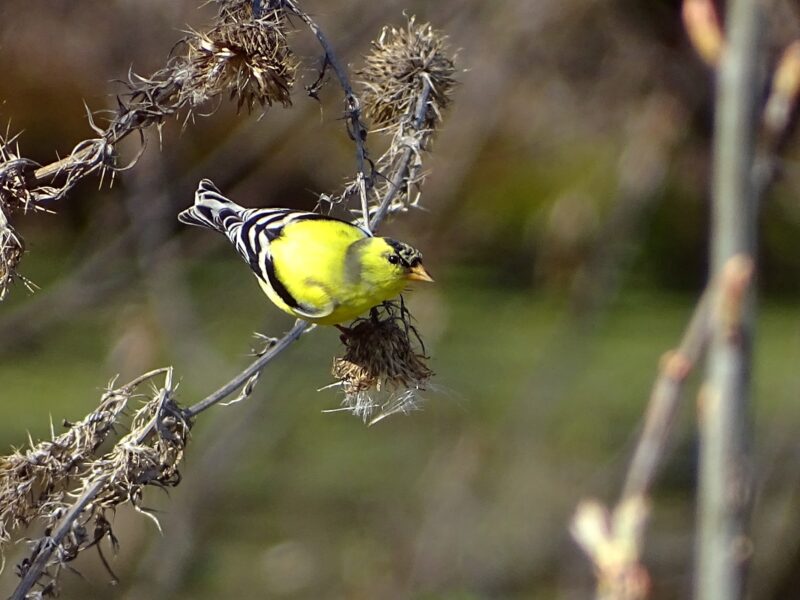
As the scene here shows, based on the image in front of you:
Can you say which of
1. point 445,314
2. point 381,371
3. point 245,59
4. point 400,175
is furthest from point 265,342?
point 445,314

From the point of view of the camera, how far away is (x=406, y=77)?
1.95 metres

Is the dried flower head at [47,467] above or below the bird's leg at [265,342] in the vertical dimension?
below

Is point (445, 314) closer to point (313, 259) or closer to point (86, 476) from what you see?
point (313, 259)

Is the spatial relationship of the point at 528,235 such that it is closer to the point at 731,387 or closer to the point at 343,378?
the point at 343,378

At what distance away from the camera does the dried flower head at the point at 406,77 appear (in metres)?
1.95

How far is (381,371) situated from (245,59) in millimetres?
533

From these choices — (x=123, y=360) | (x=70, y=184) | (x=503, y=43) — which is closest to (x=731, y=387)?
(x=70, y=184)

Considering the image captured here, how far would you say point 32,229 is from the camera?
358 inches

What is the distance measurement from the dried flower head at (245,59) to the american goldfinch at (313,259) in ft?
1.52

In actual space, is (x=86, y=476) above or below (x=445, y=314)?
below

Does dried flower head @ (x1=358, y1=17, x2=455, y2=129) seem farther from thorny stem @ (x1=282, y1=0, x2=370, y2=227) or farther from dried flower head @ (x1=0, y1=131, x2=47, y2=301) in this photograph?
dried flower head @ (x1=0, y1=131, x2=47, y2=301)

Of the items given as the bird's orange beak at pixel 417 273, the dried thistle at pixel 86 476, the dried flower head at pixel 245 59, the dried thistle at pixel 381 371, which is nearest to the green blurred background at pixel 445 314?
the dried thistle at pixel 381 371

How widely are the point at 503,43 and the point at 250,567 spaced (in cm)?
281

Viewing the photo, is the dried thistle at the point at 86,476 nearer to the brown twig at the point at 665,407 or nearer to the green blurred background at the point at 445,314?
the green blurred background at the point at 445,314
